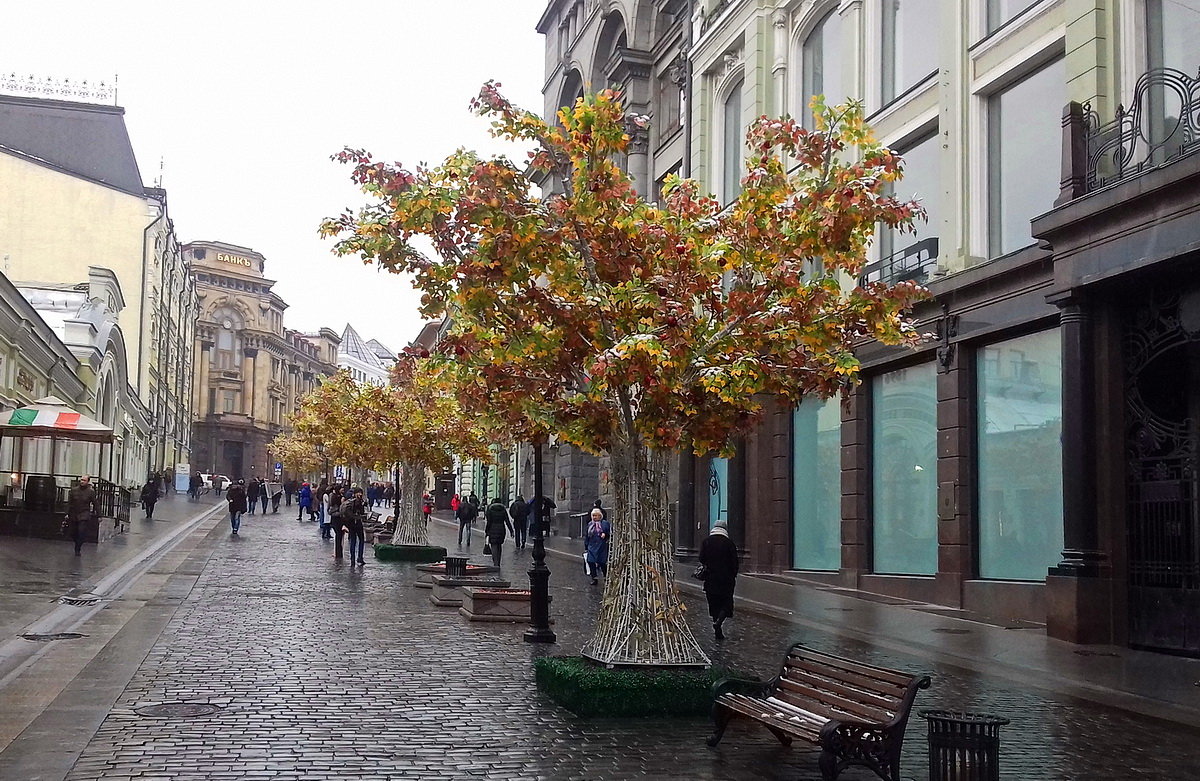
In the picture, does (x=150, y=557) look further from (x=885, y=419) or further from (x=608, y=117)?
(x=608, y=117)

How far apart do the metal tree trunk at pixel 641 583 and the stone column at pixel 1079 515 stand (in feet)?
23.4

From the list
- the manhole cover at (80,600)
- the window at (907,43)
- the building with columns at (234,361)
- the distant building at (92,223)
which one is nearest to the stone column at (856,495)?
the window at (907,43)

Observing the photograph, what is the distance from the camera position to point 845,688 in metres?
8.48

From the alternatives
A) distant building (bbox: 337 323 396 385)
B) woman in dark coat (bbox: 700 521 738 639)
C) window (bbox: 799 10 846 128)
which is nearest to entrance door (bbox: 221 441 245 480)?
distant building (bbox: 337 323 396 385)

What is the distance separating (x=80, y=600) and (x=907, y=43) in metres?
17.0

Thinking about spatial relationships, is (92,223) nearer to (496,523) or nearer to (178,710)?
(496,523)

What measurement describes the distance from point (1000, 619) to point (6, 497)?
23.5 metres

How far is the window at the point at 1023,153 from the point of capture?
18.8 m

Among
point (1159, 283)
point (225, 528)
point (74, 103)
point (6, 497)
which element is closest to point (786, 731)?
point (1159, 283)

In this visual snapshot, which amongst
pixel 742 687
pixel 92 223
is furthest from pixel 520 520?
pixel 92 223

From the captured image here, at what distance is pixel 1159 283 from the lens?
1591 centimetres

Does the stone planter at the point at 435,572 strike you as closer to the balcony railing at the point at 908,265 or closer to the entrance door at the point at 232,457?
the balcony railing at the point at 908,265

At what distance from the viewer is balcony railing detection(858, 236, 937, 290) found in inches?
862

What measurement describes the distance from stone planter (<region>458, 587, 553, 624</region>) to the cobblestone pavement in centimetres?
34
